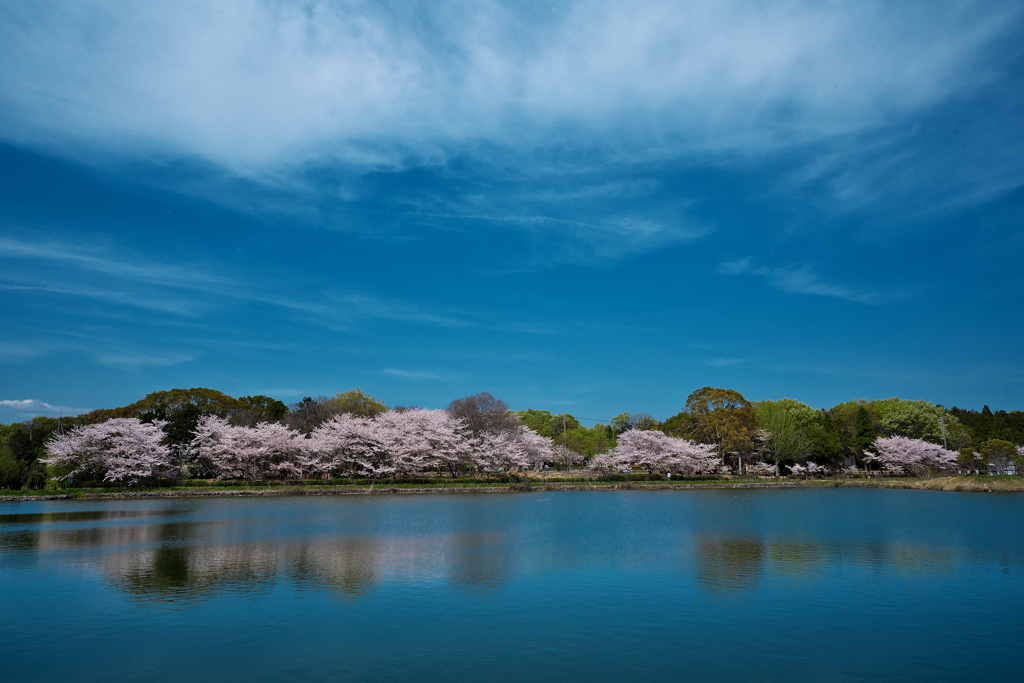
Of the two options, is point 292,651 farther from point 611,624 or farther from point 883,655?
point 883,655

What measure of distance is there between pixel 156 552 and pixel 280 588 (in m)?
8.03

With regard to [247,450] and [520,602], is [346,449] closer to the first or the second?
[247,450]

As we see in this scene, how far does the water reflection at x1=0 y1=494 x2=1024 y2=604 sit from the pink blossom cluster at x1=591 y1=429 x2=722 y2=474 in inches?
1126

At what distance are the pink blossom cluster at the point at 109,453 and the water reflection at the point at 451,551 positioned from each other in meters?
18.3

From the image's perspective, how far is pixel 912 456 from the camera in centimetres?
A: 6319

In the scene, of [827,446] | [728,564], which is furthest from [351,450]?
[827,446]

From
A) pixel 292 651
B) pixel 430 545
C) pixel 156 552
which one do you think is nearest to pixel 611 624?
pixel 292 651

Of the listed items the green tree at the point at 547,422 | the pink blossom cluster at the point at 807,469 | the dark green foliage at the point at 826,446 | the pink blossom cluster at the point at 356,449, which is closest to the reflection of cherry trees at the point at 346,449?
the pink blossom cluster at the point at 356,449

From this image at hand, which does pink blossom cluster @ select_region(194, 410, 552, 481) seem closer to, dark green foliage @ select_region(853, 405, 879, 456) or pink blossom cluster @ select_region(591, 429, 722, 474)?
pink blossom cluster @ select_region(591, 429, 722, 474)

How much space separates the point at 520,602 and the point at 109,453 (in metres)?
47.6

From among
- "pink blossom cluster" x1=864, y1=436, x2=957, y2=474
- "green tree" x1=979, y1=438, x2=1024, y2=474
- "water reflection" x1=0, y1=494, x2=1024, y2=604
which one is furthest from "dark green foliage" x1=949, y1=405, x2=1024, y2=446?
"water reflection" x1=0, y1=494, x2=1024, y2=604

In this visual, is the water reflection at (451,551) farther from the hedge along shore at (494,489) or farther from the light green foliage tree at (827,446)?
the light green foliage tree at (827,446)

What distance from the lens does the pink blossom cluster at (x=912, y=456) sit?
62.2 meters

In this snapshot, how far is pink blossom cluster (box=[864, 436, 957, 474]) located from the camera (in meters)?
62.2
